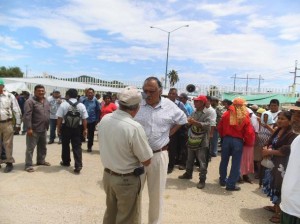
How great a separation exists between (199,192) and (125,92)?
3.64 meters

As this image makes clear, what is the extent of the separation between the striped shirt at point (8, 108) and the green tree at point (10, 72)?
57401mm

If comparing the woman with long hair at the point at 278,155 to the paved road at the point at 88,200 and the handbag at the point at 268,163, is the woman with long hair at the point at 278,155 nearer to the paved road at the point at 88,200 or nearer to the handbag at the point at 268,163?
the handbag at the point at 268,163

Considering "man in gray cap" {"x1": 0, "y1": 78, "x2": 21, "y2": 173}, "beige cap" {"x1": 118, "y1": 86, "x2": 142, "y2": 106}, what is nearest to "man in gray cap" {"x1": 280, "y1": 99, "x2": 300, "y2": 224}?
"beige cap" {"x1": 118, "y1": 86, "x2": 142, "y2": 106}

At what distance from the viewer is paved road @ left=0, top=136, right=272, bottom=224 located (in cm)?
474

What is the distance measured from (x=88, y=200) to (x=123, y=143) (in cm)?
266

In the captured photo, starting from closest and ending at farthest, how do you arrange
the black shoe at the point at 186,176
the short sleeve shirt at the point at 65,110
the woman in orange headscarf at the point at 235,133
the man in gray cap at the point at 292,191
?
the man in gray cap at the point at 292,191 < the woman in orange headscarf at the point at 235,133 < the black shoe at the point at 186,176 < the short sleeve shirt at the point at 65,110

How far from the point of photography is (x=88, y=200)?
5379 mm

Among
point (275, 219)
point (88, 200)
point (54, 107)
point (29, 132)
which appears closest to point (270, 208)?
point (275, 219)

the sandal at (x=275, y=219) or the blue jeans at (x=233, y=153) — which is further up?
the blue jeans at (x=233, y=153)

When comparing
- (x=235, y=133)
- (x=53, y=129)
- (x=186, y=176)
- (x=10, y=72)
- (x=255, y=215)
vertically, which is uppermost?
(x=10, y=72)

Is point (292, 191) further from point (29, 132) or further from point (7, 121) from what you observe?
point (7, 121)

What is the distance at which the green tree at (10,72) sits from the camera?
60500 millimetres

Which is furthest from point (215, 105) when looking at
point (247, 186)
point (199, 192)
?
point (199, 192)

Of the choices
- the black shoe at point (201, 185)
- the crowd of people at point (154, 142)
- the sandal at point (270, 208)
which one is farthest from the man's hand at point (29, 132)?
the sandal at point (270, 208)
